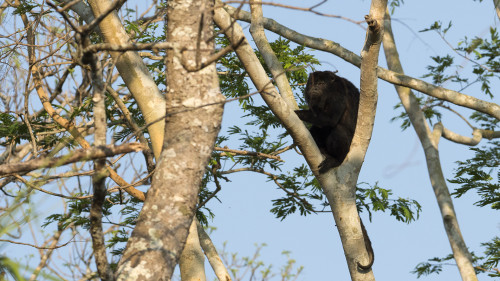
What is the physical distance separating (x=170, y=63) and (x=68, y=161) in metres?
0.74

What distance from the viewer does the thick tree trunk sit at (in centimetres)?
219

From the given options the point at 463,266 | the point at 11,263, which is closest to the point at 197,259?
the point at 11,263

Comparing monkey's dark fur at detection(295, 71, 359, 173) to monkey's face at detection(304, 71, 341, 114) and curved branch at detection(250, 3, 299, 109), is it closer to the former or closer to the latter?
monkey's face at detection(304, 71, 341, 114)

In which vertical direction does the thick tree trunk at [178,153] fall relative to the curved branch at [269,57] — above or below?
below

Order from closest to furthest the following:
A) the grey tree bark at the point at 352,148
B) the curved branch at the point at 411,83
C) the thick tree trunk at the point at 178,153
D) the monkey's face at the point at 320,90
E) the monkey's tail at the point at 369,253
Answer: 1. the thick tree trunk at the point at 178,153
2. the grey tree bark at the point at 352,148
3. the monkey's tail at the point at 369,253
4. the curved branch at the point at 411,83
5. the monkey's face at the point at 320,90

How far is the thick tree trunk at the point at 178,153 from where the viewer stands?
2.19 m

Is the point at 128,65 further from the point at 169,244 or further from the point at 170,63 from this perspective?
the point at 169,244

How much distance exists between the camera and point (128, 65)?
188 inches

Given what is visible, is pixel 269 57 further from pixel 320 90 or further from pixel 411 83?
pixel 320 90

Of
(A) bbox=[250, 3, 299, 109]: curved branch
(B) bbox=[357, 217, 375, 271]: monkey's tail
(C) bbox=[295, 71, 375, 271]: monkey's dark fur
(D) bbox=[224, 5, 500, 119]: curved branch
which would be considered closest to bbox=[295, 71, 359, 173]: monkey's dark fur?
(C) bbox=[295, 71, 375, 271]: monkey's dark fur

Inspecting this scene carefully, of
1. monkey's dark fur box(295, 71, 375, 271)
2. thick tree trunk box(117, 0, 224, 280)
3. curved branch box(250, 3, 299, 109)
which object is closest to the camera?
thick tree trunk box(117, 0, 224, 280)

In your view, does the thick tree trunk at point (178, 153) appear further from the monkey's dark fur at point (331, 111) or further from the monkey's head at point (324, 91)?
the monkey's head at point (324, 91)

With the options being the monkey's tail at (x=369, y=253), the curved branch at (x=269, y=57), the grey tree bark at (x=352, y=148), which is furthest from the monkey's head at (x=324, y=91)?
the monkey's tail at (x=369, y=253)

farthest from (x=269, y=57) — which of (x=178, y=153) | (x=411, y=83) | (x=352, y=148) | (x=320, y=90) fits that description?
(x=178, y=153)
